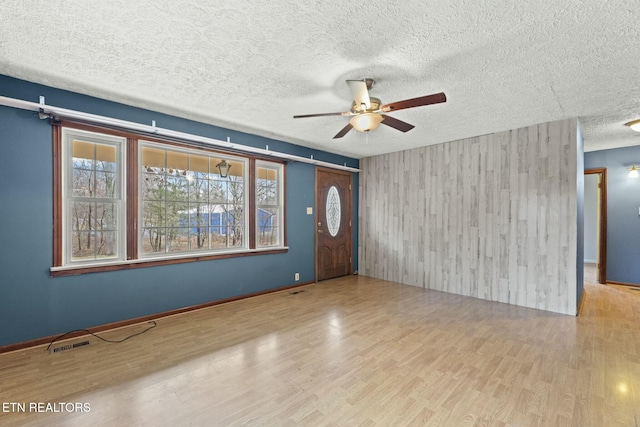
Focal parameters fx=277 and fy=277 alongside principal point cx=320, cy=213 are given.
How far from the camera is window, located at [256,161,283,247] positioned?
4.71m

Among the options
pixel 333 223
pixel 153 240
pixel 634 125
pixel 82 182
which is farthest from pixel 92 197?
pixel 634 125

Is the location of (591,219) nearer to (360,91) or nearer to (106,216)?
(360,91)

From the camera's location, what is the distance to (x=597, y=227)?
6.27 m

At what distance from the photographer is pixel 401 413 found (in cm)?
186

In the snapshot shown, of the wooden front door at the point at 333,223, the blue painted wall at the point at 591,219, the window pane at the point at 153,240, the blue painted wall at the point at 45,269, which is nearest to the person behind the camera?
the blue painted wall at the point at 45,269

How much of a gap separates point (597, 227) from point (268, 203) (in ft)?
24.1

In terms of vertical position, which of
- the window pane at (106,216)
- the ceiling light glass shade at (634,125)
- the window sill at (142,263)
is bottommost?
the window sill at (142,263)

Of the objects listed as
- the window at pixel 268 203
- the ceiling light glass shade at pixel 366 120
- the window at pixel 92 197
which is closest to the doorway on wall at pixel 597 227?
the ceiling light glass shade at pixel 366 120

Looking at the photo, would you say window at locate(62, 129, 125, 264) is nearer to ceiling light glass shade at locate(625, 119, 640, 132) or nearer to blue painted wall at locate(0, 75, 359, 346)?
blue painted wall at locate(0, 75, 359, 346)

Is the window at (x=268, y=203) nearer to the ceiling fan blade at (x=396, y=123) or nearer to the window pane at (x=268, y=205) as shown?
the window pane at (x=268, y=205)

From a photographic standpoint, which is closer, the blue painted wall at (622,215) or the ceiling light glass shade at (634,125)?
the ceiling light glass shade at (634,125)

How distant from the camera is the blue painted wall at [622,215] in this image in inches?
200

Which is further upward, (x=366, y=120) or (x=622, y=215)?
(x=366, y=120)

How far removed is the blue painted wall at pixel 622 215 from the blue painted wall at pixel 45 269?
7.26 m
